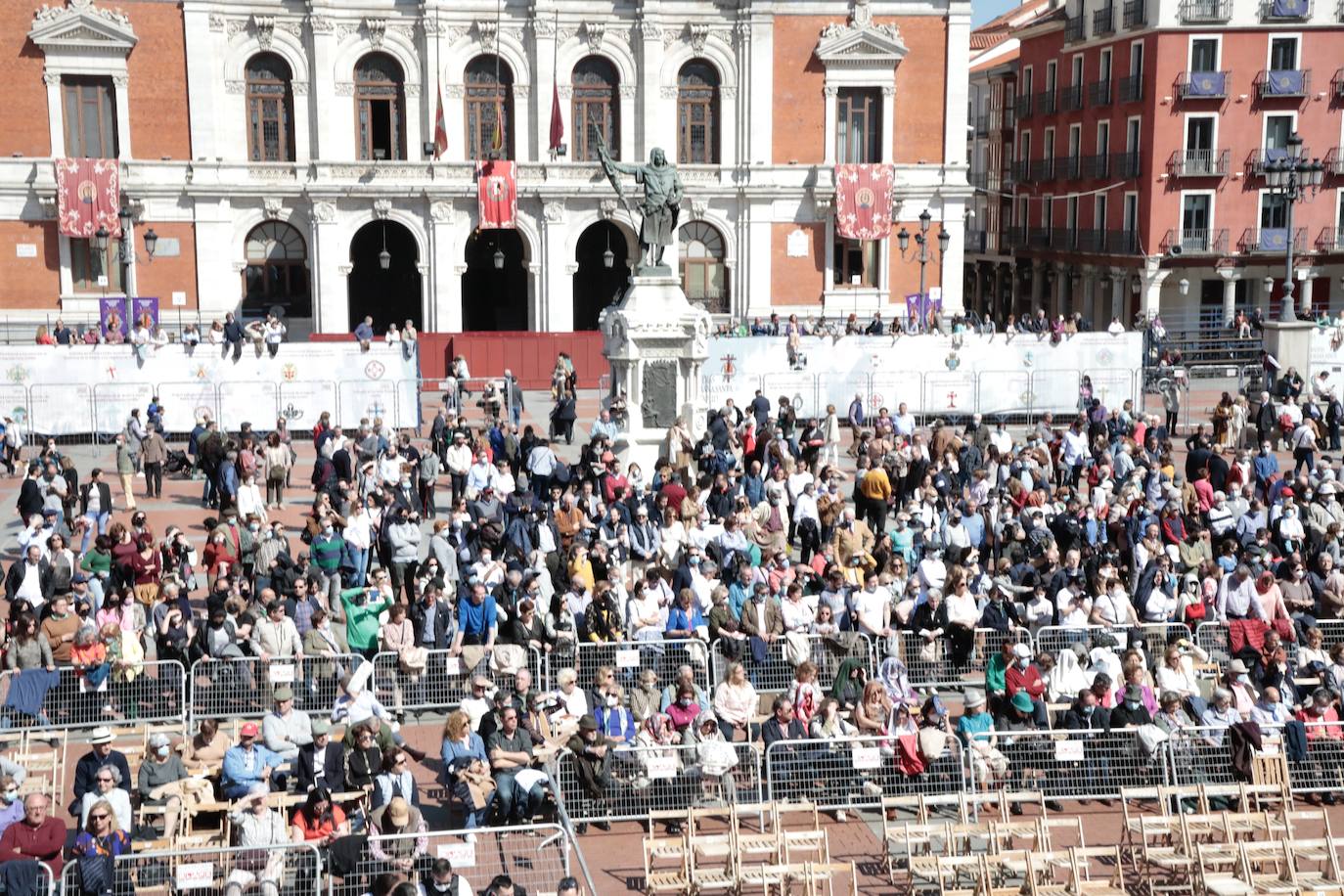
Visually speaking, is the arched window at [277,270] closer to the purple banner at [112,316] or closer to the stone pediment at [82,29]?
the purple banner at [112,316]

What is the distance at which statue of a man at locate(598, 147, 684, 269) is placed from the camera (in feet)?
94.0

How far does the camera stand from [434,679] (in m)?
16.9

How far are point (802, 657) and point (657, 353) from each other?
1201cm

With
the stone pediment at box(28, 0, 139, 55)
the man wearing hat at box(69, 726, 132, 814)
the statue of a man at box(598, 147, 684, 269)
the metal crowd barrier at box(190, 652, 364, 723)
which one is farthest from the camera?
the stone pediment at box(28, 0, 139, 55)

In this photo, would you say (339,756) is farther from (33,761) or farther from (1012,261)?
(1012,261)

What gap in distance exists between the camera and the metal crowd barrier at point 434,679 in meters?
16.5

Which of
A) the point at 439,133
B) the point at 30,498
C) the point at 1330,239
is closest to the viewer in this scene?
the point at 30,498

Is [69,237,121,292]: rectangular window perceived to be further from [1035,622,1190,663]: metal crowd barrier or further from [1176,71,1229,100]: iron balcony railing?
[1035,622,1190,663]: metal crowd barrier

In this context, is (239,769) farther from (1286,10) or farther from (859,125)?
(1286,10)

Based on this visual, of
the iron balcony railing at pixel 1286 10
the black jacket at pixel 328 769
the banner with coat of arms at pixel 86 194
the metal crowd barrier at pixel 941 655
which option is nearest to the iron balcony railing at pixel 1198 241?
the iron balcony railing at pixel 1286 10

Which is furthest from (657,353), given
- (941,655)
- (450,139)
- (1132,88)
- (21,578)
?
(1132,88)

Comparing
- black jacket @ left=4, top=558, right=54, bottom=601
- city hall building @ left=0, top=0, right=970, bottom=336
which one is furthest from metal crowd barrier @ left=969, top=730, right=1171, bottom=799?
city hall building @ left=0, top=0, right=970, bottom=336

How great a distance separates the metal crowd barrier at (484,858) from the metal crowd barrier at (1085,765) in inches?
164

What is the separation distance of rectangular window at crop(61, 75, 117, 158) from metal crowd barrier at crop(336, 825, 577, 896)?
38.8 m
